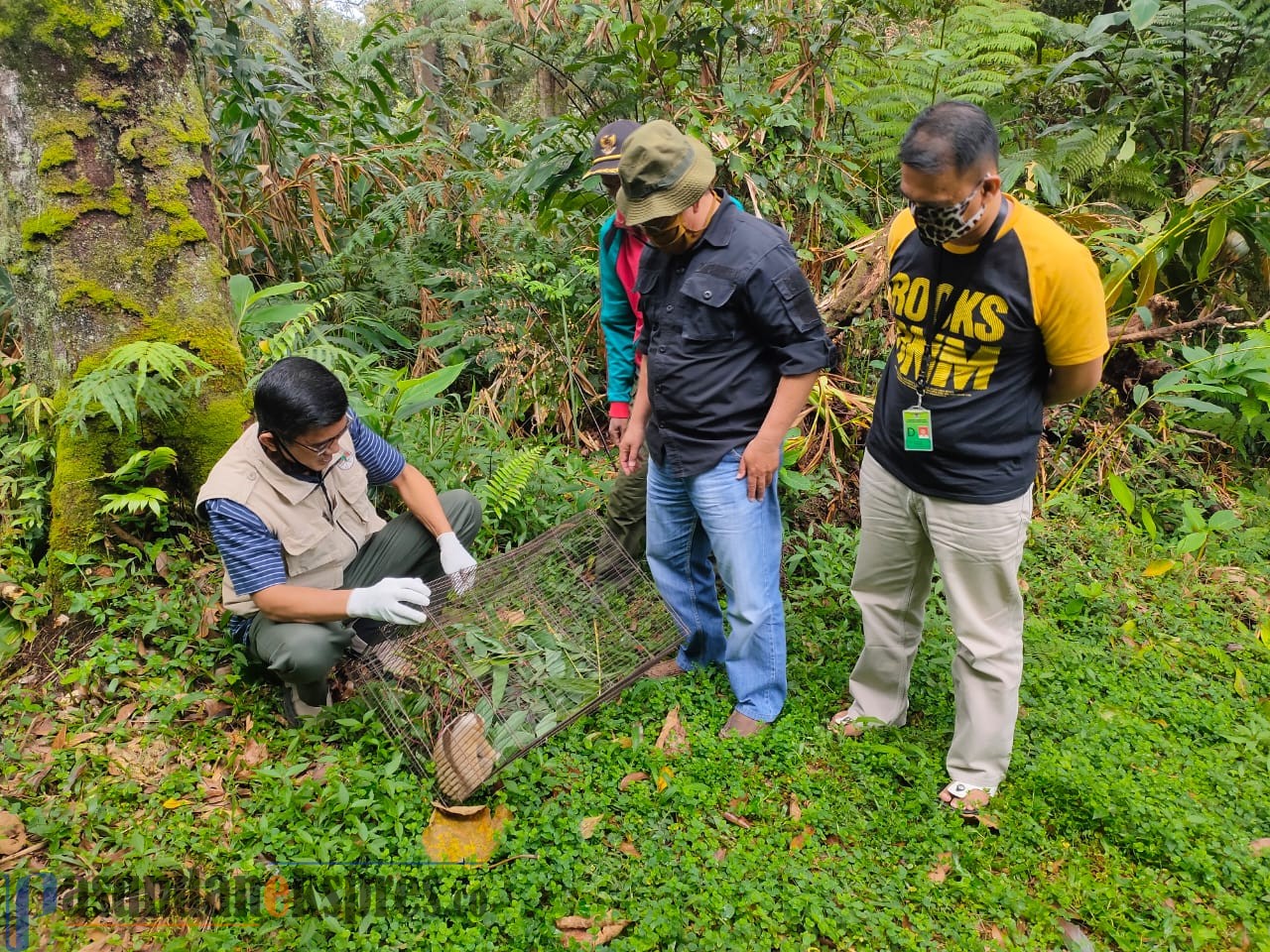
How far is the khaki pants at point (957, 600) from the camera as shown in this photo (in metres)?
2.25

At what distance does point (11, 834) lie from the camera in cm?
225

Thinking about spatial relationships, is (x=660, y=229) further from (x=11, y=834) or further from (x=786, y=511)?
(x=11, y=834)

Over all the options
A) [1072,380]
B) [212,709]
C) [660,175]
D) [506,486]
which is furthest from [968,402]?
[212,709]

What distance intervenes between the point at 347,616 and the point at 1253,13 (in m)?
5.75

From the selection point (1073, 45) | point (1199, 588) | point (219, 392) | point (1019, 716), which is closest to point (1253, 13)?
point (1073, 45)

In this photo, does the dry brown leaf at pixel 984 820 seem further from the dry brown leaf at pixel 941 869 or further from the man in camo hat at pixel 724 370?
the man in camo hat at pixel 724 370

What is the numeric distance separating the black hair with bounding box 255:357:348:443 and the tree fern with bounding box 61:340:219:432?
76 centimetres

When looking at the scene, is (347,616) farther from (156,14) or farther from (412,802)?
(156,14)

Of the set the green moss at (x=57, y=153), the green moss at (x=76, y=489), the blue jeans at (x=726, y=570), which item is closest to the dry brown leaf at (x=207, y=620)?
the green moss at (x=76, y=489)

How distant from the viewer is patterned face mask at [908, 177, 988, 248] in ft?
6.24

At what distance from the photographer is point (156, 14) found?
3145 millimetres

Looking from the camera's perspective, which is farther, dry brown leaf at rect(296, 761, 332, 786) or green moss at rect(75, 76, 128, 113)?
green moss at rect(75, 76, 128, 113)

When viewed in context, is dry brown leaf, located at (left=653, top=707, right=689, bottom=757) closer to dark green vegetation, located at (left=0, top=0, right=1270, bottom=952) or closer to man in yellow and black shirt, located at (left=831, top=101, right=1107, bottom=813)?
dark green vegetation, located at (left=0, top=0, right=1270, bottom=952)

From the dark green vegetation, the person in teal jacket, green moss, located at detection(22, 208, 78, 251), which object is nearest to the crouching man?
the dark green vegetation
